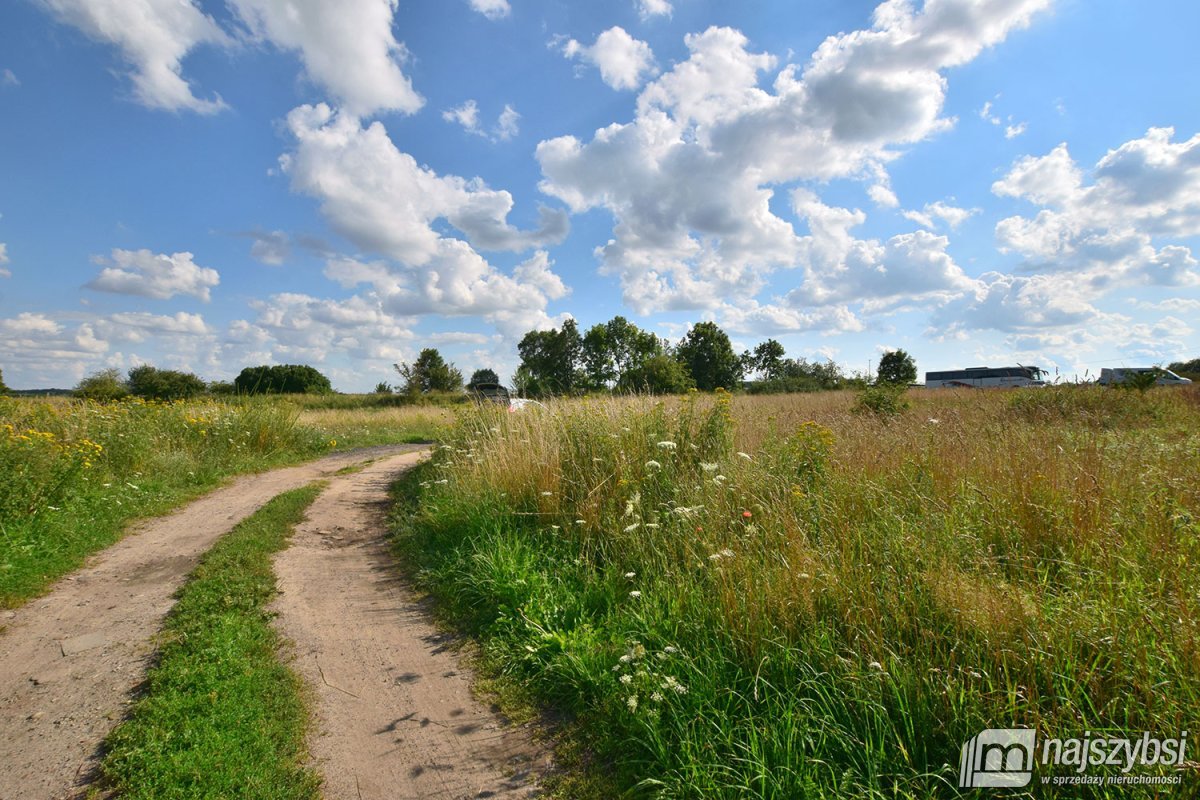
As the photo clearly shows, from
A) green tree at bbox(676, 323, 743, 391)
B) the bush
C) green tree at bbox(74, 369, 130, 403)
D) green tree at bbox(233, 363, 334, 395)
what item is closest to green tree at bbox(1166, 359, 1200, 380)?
the bush

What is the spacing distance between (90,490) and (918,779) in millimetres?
10388

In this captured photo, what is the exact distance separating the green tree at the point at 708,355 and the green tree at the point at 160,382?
1713 inches

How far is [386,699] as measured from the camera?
333 centimetres

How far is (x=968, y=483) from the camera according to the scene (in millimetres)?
4305

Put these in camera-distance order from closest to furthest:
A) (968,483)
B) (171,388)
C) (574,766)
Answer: (574,766)
(968,483)
(171,388)

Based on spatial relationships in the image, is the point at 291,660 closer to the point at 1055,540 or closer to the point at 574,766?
the point at 574,766

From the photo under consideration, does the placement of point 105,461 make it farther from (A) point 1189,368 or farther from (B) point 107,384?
(A) point 1189,368

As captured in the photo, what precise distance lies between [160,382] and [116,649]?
42.9 metres

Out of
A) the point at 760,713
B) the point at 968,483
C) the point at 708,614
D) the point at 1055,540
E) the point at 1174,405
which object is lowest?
the point at 760,713

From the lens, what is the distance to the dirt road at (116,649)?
2734 millimetres

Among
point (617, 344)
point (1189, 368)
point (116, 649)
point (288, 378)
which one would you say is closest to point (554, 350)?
point (617, 344)

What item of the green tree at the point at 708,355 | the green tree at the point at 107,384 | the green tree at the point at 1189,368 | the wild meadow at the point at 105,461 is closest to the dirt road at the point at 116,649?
the wild meadow at the point at 105,461

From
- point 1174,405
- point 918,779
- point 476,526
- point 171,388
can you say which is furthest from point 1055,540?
point 171,388

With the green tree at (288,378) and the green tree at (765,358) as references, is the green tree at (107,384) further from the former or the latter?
the green tree at (765,358)
